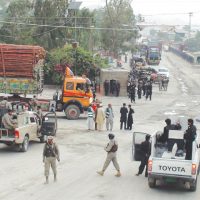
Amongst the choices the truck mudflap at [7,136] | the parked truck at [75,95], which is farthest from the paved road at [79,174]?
the parked truck at [75,95]

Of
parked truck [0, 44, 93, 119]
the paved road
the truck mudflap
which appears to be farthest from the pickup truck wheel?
parked truck [0, 44, 93, 119]

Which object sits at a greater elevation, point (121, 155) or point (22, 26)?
point (22, 26)

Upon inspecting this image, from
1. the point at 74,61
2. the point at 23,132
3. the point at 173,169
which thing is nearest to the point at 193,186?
the point at 173,169

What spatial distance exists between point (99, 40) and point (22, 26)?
24933mm

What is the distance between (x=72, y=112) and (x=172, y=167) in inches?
707

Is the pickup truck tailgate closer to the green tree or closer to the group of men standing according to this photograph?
the group of men standing

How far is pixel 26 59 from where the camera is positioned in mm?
33531

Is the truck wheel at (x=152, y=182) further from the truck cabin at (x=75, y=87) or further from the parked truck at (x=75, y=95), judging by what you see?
the truck cabin at (x=75, y=87)

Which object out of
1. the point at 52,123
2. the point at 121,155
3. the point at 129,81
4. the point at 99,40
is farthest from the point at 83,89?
the point at 99,40

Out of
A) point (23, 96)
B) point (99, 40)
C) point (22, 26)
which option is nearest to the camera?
point (23, 96)

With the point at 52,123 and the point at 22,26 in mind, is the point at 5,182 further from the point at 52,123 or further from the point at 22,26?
the point at 22,26

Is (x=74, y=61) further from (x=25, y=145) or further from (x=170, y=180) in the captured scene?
(x=170, y=180)

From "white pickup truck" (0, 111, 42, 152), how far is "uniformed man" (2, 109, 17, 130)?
0.15 m

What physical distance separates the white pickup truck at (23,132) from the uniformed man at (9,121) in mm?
155
